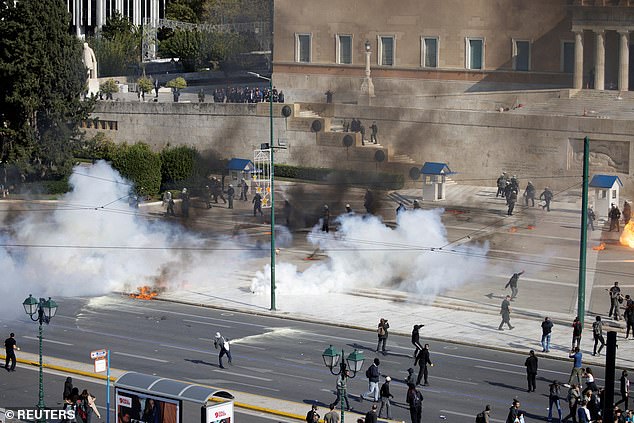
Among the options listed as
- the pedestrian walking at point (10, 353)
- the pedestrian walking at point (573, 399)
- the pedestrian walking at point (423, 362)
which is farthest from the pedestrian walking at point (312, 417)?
the pedestrian walking at point (10, 353)

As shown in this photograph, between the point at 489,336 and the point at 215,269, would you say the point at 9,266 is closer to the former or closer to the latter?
the point at 215,269

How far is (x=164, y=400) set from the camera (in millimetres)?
32906

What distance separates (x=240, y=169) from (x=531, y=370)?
1470 inches

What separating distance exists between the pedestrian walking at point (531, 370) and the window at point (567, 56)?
135ft

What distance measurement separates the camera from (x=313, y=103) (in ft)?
276

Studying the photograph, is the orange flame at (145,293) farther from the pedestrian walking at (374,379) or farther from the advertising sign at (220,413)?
the advertising sign at (220,413)

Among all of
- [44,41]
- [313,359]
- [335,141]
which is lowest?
[313,359]

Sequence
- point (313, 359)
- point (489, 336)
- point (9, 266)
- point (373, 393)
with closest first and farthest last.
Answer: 1. point (373, 393)
2. point (313, 359)
3. point (489, 336)
4. point (9, 266)

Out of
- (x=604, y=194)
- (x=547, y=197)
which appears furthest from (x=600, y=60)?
(x=604, y=194)

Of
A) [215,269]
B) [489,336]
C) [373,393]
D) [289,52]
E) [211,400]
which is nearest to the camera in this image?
[211,400]

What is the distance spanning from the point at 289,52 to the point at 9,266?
38.1 meters

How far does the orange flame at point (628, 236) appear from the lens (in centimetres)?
6135

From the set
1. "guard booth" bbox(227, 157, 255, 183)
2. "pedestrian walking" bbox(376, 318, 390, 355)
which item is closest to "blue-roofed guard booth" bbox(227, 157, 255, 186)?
"guard booth" bbox(227, 157, 255, 183)

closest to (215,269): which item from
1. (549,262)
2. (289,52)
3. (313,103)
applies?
(549,262)
